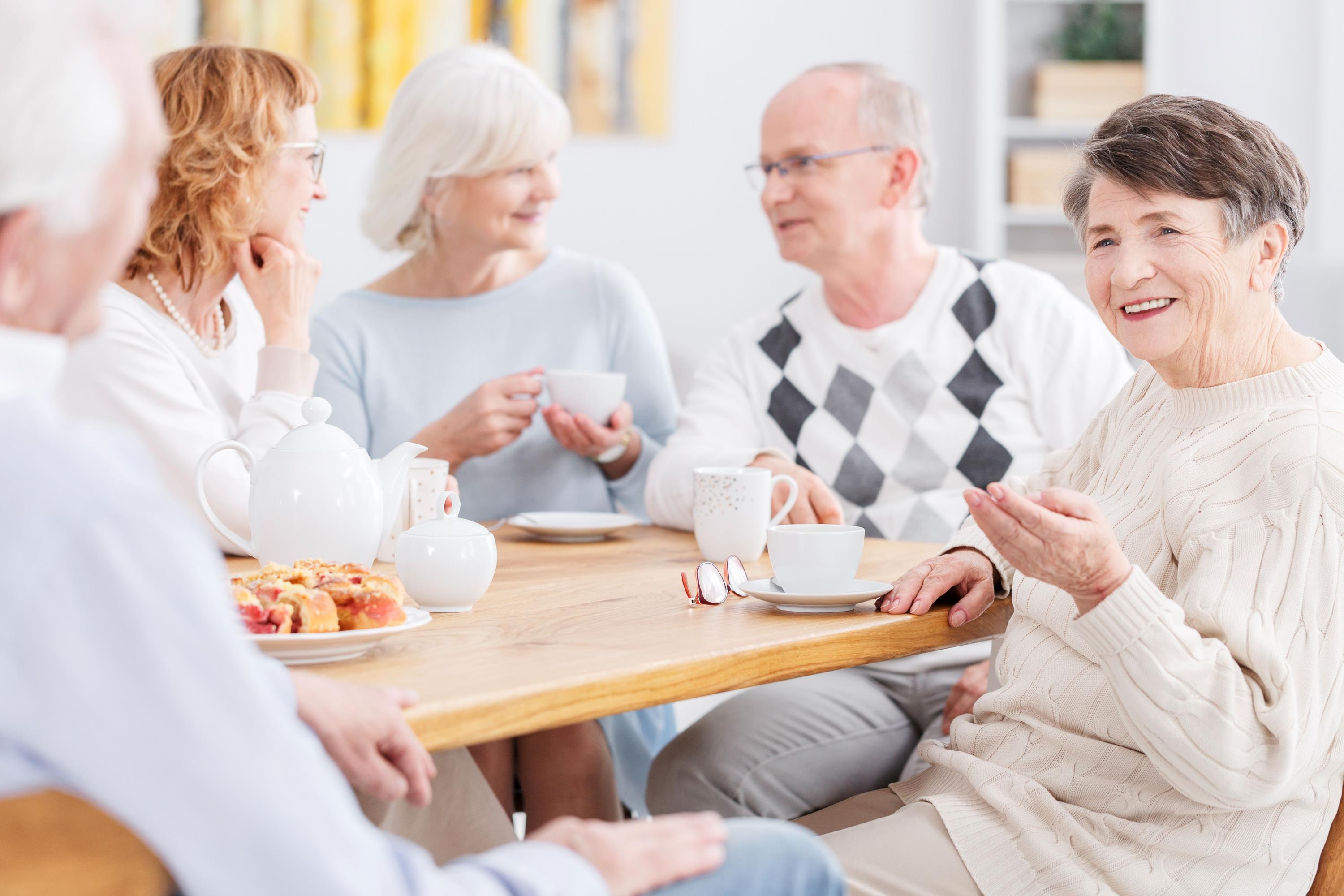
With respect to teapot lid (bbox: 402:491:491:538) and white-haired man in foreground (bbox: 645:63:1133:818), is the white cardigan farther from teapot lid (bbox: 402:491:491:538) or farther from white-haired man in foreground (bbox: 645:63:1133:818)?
white-haired man in foreground (bbox: 645:63:1133:818)

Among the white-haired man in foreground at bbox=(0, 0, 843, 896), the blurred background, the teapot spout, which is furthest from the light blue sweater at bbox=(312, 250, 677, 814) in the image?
the white-haired man in foreground at bbox=(0, 0, 843, 896)

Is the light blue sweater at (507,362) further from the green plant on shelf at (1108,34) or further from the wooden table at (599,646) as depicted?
the green plant on shelf at (1108,34)

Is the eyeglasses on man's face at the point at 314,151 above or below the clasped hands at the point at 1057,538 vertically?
above

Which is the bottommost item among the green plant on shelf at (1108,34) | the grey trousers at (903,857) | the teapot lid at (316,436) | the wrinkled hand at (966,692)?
the wrinkled hand at (966,692)

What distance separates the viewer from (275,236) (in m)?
1.66

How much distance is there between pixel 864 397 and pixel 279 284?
3.10 feet

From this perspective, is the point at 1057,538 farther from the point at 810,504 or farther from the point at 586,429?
the point at 586,429

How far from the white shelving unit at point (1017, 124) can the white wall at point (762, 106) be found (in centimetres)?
12

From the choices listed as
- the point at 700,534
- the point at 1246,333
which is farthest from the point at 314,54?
the point at 1246,333

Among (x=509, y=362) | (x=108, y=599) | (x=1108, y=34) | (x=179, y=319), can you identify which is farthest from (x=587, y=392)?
(x=1108, y=34)

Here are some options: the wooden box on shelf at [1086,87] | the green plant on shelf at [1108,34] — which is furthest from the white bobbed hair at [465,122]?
the green plant on shelf at [1108,34]

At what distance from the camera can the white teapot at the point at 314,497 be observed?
3.88 feet

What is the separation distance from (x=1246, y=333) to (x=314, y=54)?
2.83m

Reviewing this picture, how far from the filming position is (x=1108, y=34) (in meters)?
3.68
